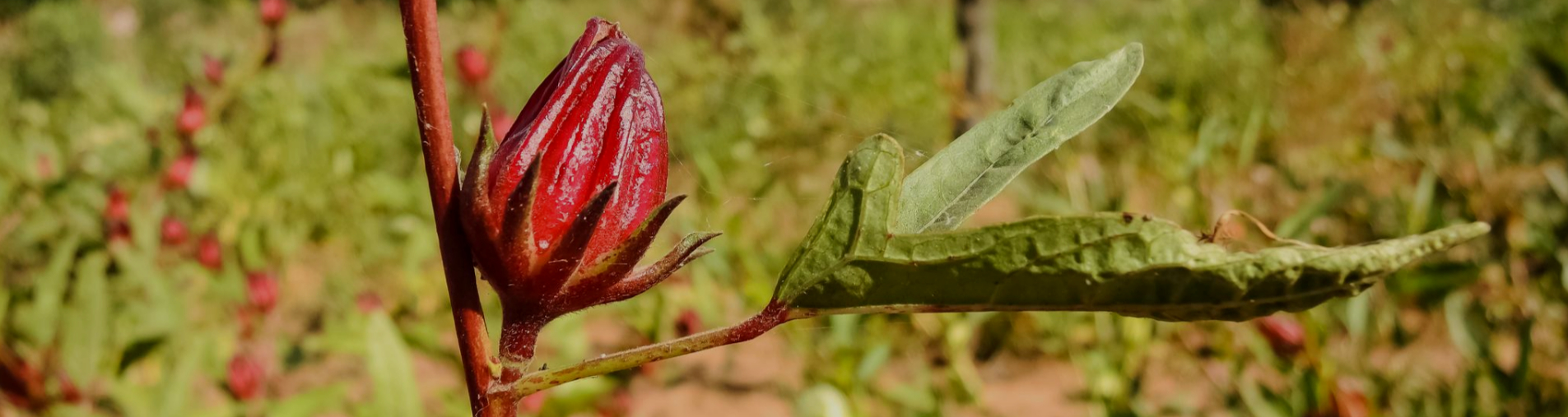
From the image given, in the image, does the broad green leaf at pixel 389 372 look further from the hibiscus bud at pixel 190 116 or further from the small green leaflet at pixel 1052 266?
the hibiscus bud at pixel 190 116

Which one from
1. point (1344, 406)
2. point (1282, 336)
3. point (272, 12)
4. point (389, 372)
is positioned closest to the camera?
point (389, 372)

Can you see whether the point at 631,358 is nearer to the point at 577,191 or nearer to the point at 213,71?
the point at 577,191

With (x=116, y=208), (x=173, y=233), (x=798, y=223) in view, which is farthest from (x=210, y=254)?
(x=798, y=223)

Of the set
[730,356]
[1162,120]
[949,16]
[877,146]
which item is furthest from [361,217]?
[949,16]

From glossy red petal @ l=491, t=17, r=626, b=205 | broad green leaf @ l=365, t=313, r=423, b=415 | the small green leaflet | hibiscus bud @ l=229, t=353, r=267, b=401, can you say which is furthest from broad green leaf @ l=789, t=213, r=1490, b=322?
hibiscus bud @ l=229, t=353, r=267, b=401

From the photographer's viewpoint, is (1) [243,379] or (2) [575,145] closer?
(2) [575,145]

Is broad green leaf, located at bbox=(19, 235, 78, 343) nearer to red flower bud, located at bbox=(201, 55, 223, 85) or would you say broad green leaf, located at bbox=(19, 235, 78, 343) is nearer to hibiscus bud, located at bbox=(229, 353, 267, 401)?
hibiscus bud, located at bbox=(229, 353, 267, 401)

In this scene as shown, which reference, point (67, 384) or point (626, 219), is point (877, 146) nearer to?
point (626, 219)
